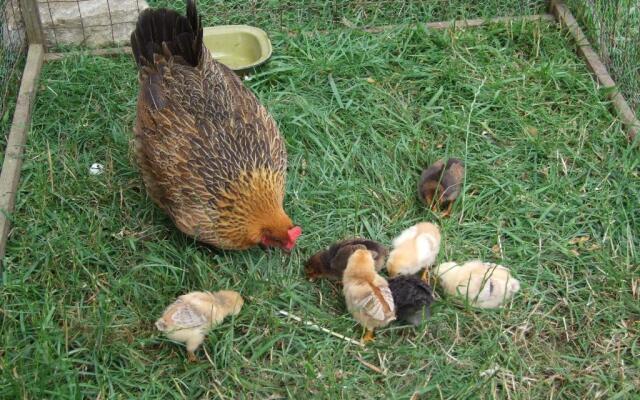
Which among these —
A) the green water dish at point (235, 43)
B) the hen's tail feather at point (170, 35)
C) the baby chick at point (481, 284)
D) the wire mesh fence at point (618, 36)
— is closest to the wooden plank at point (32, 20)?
the green water dish at point (235, 43)

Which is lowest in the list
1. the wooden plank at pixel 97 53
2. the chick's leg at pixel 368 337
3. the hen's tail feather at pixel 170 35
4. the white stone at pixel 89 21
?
the chick's leg at pixel 368 337

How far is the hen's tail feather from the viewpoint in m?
3.84

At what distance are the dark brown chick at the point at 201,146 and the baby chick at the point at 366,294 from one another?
38 cm

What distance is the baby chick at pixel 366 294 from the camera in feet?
10.8

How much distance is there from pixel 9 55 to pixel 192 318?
2.53m

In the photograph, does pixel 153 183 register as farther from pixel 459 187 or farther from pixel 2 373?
pixel 459 187

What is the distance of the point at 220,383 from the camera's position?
10.7ft

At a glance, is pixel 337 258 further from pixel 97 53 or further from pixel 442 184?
pixel 97 53

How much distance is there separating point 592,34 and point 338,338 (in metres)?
3.03

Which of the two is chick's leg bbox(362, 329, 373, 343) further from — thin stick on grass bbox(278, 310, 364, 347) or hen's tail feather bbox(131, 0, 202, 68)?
hen's tail feather bbox(131, 0, 202, 68)

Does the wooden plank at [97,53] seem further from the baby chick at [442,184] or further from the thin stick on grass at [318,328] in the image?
the thin stick on grass at [318,328]

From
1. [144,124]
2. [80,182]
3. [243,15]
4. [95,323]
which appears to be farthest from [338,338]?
[243,15]

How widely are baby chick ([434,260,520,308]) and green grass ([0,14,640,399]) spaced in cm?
7

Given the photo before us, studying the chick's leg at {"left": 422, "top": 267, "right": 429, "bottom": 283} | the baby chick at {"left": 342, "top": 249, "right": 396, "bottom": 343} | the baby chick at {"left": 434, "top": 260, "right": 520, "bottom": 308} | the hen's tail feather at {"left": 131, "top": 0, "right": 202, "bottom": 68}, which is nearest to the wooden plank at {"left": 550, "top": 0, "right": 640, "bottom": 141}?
the baby chick at {"left": 434, "top": 260, "right": 520, "bottom": 308}
